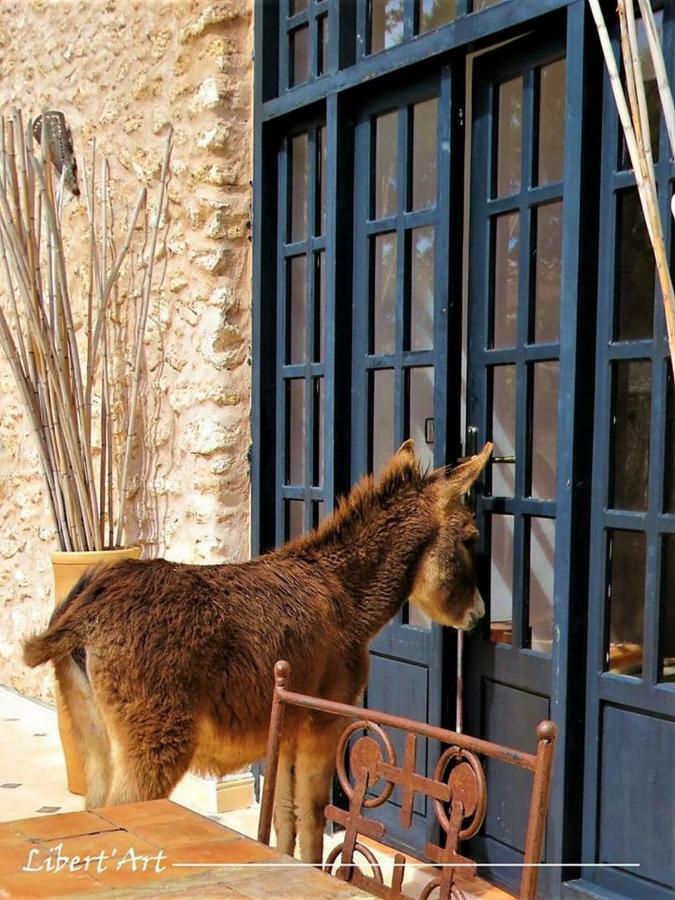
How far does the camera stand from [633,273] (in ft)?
9.89

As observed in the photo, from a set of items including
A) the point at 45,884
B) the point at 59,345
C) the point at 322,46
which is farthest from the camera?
the point at 59,345

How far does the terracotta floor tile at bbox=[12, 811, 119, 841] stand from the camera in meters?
1.82

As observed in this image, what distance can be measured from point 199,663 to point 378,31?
7.61 feet

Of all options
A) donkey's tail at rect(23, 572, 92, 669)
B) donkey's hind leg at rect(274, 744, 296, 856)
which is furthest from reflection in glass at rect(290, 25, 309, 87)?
donkey's hind leg at rect(274, 744, 296, 856)

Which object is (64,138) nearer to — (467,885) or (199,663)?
(199,663)

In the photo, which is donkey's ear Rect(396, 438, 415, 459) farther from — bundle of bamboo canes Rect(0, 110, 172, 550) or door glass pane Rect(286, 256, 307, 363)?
bundle of bamboo canes Rect(0, 110, 172, 550)

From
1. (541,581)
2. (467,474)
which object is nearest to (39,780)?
(541,581)

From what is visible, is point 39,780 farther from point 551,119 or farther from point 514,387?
point 551,119

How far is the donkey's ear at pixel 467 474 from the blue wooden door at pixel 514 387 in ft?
0.59

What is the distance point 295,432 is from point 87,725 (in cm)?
174

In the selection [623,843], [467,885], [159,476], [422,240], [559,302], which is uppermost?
[422,240]

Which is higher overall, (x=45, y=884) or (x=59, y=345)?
(x=59, y=345)

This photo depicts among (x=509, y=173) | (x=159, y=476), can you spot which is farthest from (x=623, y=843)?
(x=159, y=476)

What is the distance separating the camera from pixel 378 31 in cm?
396
